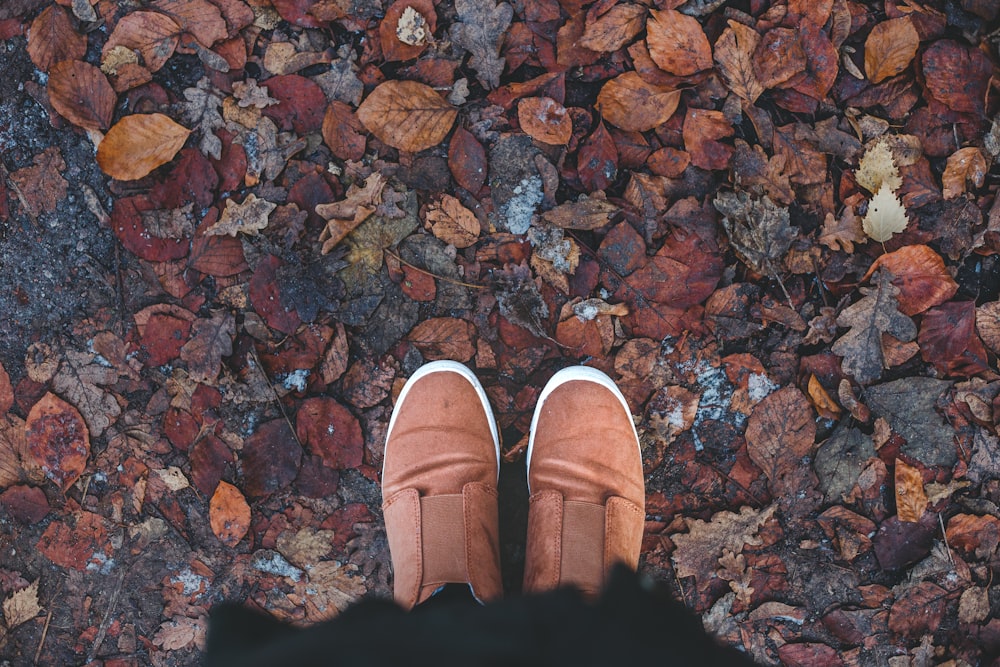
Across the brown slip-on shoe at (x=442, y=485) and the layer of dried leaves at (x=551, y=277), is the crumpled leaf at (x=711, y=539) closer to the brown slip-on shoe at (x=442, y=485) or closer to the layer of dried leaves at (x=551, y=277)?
the layer of dried leaves at (x=551, y=277)

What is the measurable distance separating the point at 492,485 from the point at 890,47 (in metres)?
1.44

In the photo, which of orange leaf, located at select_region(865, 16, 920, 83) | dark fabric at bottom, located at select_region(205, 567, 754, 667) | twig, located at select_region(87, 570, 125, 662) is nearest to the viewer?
dark fabric at bottom, located at select_region(205, 567, 754, 667)

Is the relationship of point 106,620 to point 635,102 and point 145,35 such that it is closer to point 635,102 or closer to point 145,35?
A: point 145,35

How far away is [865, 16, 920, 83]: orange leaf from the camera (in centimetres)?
143

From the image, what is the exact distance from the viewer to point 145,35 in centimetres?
147

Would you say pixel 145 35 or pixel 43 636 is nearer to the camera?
pixel 145 35

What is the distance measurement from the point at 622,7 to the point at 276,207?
0.97m

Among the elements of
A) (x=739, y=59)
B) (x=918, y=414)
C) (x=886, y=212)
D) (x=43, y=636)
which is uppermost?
(x=739, y=59)

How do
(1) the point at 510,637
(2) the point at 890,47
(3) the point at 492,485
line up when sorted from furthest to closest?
(3) the point at 492,485 → (2) the point at 890,47 → (1) the point at 510,637

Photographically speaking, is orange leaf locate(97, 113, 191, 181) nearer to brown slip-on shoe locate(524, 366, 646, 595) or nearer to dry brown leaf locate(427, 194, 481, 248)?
dry brown leaf locate(427, 194, 481, 248)

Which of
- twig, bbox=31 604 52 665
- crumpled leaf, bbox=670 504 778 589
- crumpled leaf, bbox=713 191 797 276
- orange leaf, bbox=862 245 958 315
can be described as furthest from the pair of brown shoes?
twig, bbox=31 604 52 665

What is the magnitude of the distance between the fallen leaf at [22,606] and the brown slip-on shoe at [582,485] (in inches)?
50.1


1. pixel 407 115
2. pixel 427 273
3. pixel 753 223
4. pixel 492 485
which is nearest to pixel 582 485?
pixel 492 485

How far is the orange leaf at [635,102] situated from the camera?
1.46 m
